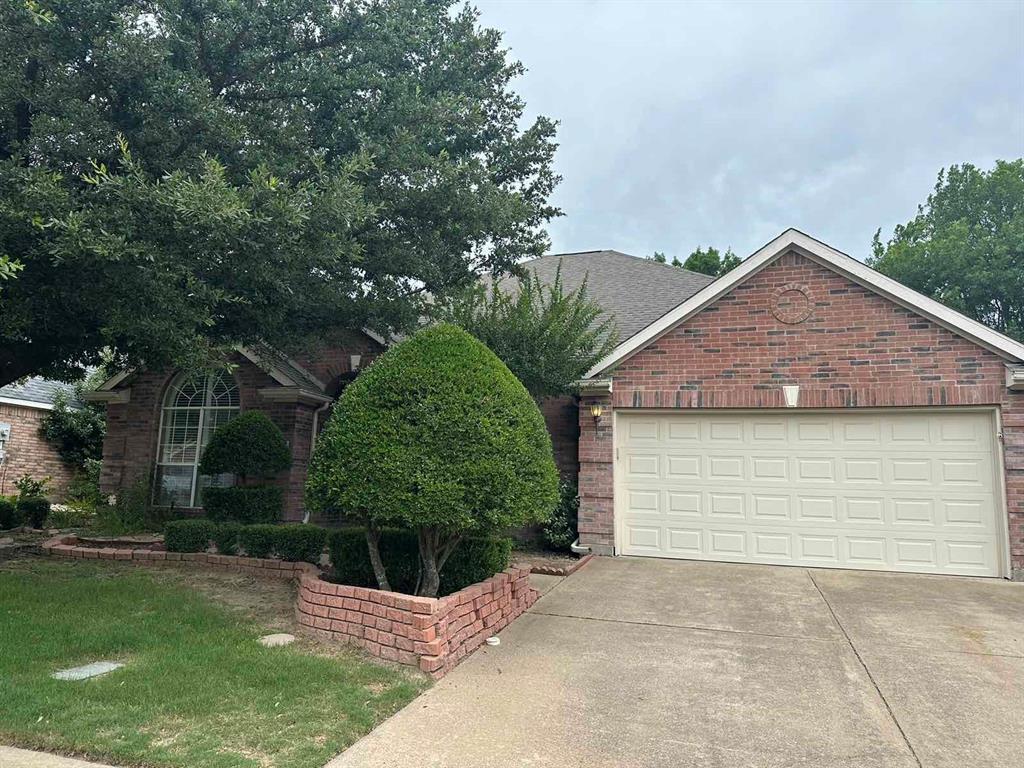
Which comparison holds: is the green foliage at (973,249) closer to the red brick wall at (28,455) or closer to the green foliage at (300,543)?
the green foliage at (300,543)

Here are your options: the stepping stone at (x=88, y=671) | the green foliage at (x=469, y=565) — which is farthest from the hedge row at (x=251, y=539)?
the stepping stone at (x=88, y=671)

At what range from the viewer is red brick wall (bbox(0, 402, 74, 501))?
17.0m

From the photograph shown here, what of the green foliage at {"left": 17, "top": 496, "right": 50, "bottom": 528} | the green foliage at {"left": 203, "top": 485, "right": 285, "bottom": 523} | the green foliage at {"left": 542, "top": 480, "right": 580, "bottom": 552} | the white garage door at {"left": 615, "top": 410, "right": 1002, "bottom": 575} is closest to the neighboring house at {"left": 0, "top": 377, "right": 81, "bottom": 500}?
the green foliage at {"left": 17, "top": 496, "right": 50, "bottom": 528}

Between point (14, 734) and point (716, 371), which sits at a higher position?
point (716, 371)

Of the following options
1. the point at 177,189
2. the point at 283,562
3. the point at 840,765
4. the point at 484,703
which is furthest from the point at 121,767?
the point at 283,562

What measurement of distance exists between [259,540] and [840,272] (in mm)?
8441

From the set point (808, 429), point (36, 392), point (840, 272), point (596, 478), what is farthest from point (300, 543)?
point (36, 392)

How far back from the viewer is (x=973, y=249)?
23.7m

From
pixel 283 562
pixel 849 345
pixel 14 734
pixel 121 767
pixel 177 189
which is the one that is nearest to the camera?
pixel 121 767

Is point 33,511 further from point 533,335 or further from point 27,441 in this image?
point 533,335

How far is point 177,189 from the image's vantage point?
17.3 feet

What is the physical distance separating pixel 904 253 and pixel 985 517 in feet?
69.8

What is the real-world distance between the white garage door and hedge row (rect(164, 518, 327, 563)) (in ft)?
13.7

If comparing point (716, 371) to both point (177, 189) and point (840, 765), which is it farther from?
point (177, 189)
